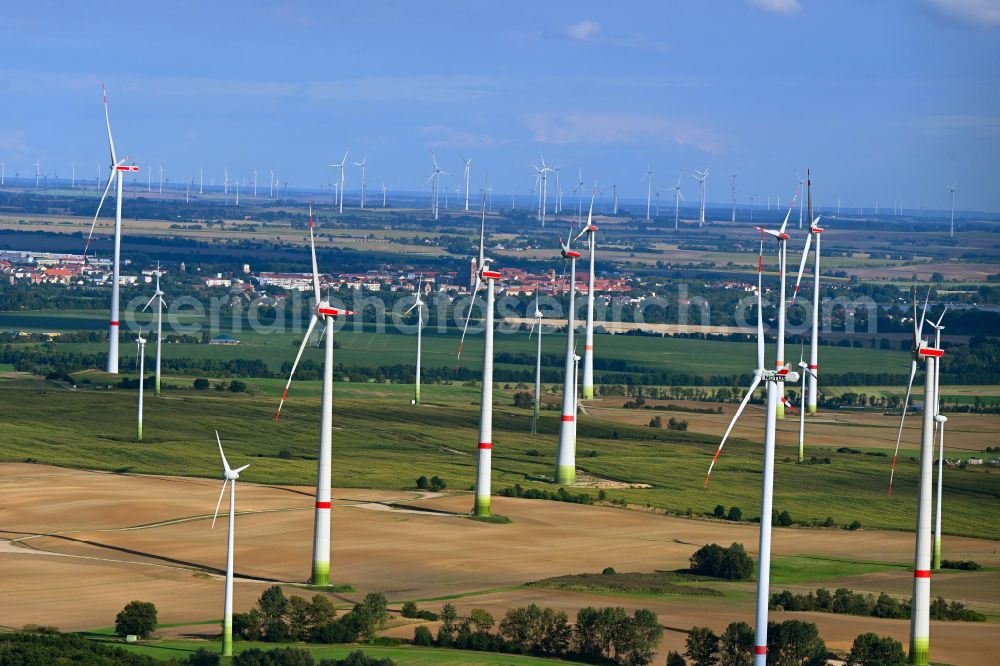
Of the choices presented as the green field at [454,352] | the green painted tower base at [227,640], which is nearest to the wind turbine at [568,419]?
the green painted tower base at [227,640]

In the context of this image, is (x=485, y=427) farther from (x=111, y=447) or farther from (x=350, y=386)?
(x=350, y=386)

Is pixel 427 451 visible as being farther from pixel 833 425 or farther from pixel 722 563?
pixel 722 563

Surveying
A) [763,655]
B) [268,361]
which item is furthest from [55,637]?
[268,361]

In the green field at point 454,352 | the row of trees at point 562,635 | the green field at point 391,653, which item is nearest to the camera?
the green field at point 391,653

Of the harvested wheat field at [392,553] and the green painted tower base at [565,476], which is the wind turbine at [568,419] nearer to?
the green painted tower base at [565,476]

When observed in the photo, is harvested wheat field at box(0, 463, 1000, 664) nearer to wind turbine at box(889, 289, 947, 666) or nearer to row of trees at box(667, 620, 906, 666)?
row of trees at box(667, 620, 906, 666)

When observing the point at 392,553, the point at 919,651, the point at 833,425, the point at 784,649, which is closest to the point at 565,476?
the point at 392,553

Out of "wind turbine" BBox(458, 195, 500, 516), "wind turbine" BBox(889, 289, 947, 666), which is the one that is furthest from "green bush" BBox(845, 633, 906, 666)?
"wind turbine" BBox(458, 195, 500, 516)

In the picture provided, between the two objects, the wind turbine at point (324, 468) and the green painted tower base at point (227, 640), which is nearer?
the green painted tower base at point (227, 640)
